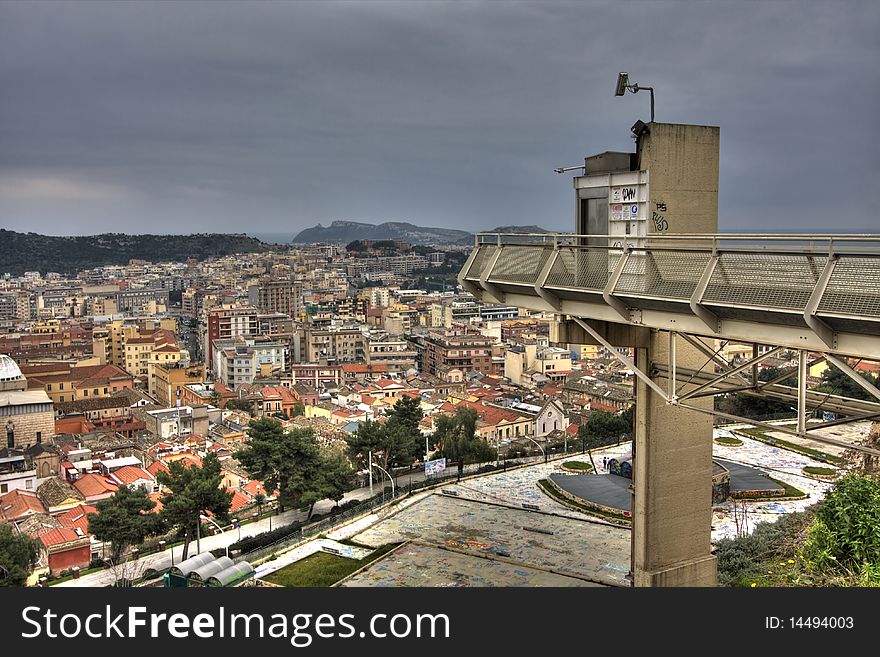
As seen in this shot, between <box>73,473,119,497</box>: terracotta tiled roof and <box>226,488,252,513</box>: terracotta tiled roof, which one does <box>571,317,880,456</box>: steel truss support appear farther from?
<box>73,473,119,497</box>: terracotta tiled roof

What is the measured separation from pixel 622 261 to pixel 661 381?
149 centimetres

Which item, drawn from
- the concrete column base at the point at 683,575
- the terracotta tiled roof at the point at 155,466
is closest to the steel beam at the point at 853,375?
the concrete column base at the point at 683,575

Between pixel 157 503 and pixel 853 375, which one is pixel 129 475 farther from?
pixel 853 375

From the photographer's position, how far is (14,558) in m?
9.41

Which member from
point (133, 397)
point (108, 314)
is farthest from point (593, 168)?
point (108, 314)

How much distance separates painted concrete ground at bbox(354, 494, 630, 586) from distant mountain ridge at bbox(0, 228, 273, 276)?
81.1 metres

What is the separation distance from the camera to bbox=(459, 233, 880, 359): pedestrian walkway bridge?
2711 millimetres

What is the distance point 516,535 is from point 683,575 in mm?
3806

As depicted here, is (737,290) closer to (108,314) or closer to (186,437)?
(186,437)

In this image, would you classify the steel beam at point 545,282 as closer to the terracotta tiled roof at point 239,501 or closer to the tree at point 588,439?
the tree at point 588,439

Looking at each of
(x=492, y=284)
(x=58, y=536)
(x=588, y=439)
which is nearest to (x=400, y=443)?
(x=588, y=439)

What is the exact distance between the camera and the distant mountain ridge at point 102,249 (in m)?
84.4

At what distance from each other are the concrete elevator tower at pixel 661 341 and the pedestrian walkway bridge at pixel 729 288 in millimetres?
513
